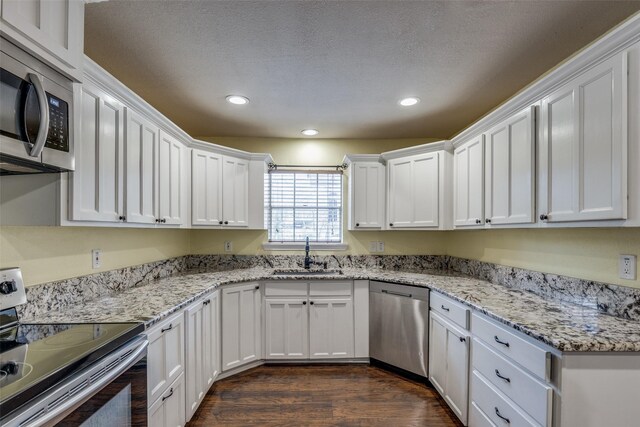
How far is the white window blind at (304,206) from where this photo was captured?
11.8 ft

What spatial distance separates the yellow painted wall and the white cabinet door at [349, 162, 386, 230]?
209 centimetres

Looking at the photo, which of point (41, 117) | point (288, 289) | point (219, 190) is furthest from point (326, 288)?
point (41, 117)

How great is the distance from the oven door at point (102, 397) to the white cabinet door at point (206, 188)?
1611 mm

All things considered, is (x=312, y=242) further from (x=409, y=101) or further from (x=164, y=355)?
(x=164, y=355)

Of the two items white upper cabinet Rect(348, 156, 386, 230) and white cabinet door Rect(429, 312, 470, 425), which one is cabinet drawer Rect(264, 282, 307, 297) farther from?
white cabinet door Rect(429, 312, 470, 425)

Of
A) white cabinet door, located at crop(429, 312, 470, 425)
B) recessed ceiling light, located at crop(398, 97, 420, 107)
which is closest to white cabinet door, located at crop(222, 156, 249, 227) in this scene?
recessed ceiling light, located at crop(398, 97, 420, 107)

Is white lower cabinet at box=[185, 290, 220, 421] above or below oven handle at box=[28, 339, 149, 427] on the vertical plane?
below

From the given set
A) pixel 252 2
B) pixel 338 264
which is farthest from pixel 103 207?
pixel 338 264

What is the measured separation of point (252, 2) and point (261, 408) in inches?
106

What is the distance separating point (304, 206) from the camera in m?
3.62

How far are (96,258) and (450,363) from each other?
8.63 ft

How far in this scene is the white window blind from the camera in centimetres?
360

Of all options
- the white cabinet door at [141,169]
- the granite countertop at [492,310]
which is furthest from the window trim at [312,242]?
the white cabinet door at [141,169]

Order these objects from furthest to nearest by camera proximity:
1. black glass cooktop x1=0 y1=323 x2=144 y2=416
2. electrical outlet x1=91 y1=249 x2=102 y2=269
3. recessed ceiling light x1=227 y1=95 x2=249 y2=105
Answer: recessed ceiling light x1=227 y1=95 x2=249 y2=105
electrical outlet x1=91 y1=249 x2=102 y2=269
black glass cooktop x1=0 y1=323 x2=144 y2=416
